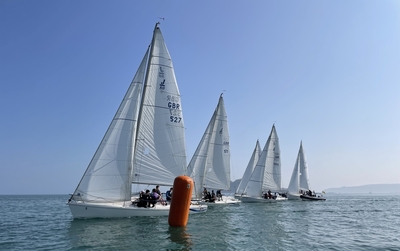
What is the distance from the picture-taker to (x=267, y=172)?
45.2 metres

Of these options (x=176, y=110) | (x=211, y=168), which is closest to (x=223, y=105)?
(x=211, y=168)

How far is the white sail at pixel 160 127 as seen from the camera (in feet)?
68.7

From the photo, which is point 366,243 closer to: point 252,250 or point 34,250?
point 252,250

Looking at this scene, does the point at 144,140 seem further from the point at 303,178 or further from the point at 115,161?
the point at 303,178

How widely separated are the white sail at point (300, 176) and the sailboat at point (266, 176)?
13.9 meters

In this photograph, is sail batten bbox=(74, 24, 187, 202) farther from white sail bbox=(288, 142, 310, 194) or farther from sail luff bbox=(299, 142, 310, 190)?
sail luff bbox=(299, 142, 310, 190)

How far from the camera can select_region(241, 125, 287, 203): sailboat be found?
43.5 m

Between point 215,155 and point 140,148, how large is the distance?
16457mm

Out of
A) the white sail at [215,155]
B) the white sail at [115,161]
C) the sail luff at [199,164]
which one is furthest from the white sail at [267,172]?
the white sail at [115,161]

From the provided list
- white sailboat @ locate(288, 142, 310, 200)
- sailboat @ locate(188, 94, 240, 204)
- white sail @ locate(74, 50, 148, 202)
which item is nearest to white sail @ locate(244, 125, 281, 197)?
sailboat @ locate(188, 94, 240, 204)

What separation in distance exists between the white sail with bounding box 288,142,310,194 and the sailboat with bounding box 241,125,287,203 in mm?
13870

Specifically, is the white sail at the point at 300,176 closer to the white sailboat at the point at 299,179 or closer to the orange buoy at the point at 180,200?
the white sailboat at the point at 299,179

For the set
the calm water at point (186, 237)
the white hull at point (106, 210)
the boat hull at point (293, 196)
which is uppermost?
the boat hull at point (293, 196)

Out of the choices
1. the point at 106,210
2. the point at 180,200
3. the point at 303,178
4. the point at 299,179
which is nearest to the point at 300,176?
the point at 303,178
